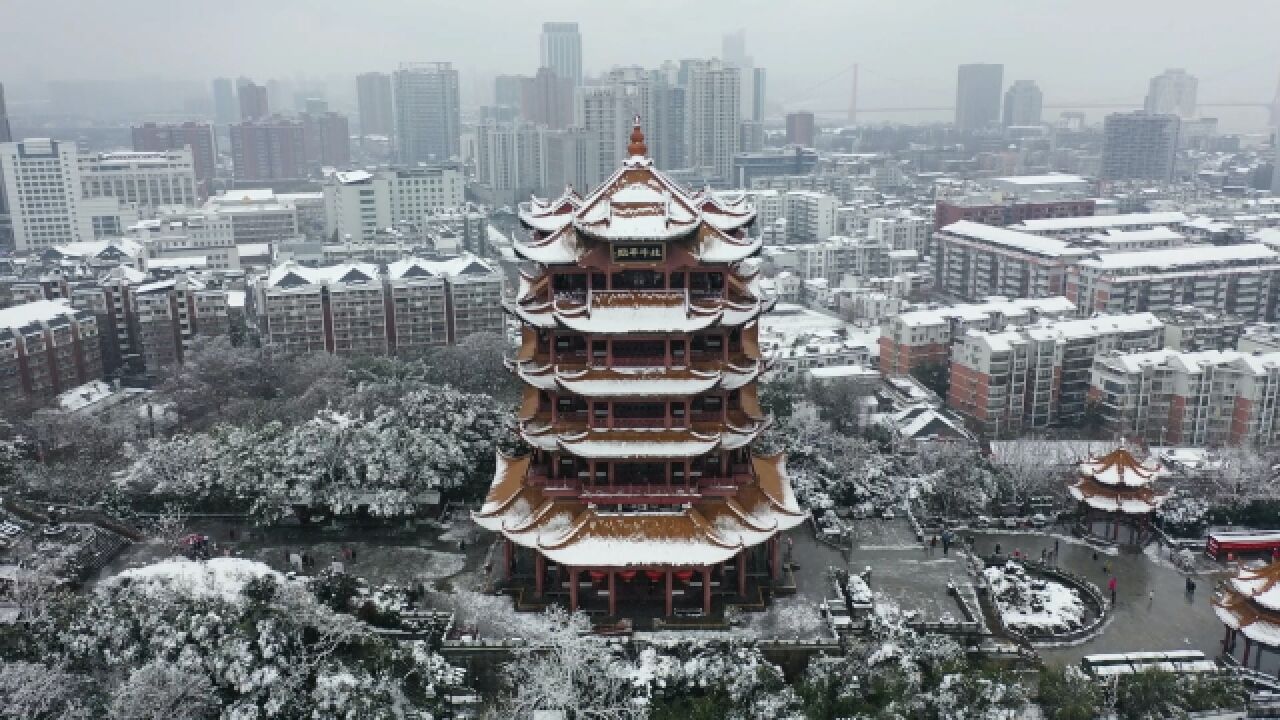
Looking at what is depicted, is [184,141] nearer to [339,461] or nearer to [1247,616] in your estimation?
[339,461]

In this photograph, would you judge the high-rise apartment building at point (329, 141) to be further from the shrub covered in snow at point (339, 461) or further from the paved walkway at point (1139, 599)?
the paved walkway at point (1139, 599)

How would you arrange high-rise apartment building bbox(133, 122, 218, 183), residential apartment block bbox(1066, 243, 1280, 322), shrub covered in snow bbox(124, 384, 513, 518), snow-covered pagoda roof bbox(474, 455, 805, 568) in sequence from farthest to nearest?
high-rise apartment building bbox(133, 122, 218, 183), residential apartment block bbox(1066, 243, 1280, 322), shrub covered in snow bbox(124, 384, 513, 518), snow-covered pagoda roof bbox(474, 455, 805, 568)

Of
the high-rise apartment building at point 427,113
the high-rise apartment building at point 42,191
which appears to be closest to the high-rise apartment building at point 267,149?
the high-rise apartment building at point 427,113

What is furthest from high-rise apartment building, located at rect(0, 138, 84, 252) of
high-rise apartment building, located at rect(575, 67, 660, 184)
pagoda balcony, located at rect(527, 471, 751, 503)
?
pagoda balcony, located at rect(527, 471, 751, 503)

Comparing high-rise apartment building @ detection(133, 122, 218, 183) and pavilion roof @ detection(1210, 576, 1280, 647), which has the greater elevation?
high-rise apartment building @ detection(133, 122, 218, 183)

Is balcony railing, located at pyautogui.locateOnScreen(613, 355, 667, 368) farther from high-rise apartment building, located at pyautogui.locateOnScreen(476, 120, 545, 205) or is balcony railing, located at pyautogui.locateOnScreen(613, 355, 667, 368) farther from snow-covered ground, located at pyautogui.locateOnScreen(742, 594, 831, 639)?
high-rise apartment building, located at pyautogui.locateOnScreen(476, 120, 545, 205)
